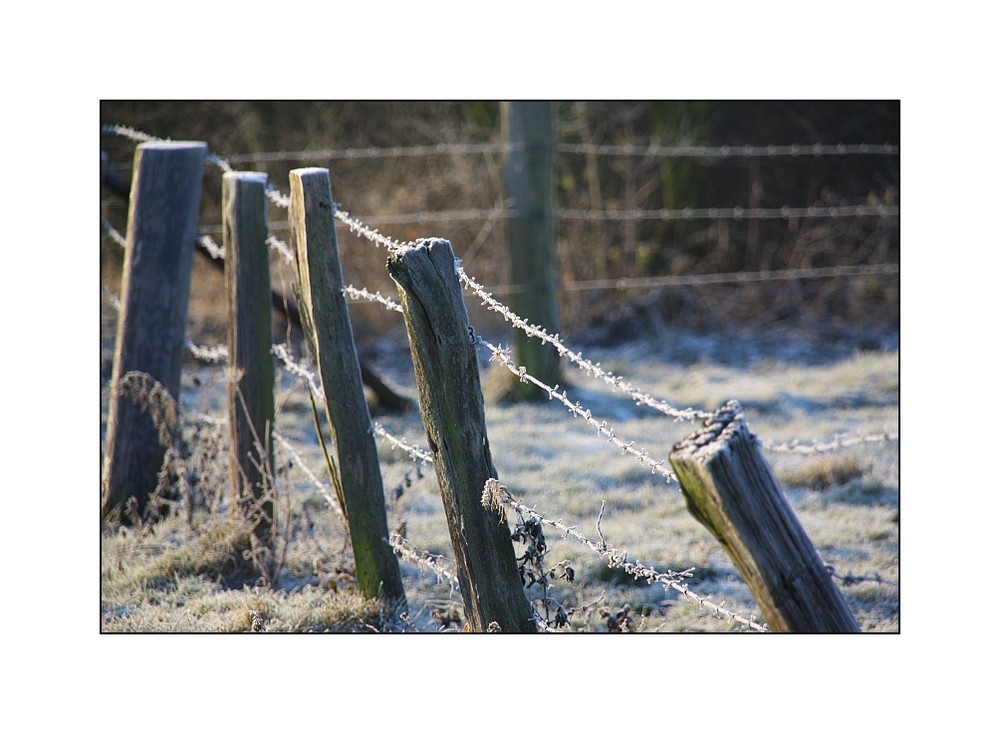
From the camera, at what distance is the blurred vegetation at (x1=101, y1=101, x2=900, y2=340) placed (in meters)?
7.32

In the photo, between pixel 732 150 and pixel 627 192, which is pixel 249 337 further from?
pixel 627 192

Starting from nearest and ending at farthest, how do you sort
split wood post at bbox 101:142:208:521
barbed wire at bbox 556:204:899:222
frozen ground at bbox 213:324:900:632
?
frozen ground at bbox 213:324:900:632, split wood post at bbox 101:142:208:521, barbed wire at bbox 556:204:899:222

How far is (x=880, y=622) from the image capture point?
10.6ft

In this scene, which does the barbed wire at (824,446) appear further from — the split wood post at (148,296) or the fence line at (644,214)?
the fence line at (644,214)

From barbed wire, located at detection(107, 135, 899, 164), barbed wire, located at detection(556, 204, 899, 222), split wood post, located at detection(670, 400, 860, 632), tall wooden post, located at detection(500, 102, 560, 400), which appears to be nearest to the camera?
split wood post, located at detection(670, 400, 860, 632)

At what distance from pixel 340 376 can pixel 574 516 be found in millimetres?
1494

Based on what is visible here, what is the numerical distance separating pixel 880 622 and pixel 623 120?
19.3ft

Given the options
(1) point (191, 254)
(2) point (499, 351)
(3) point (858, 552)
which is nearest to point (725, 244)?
(3) point (858, 552)

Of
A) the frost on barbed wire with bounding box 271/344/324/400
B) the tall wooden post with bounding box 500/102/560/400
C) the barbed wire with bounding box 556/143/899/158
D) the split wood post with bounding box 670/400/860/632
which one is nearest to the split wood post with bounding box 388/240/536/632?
the split wood post with bounding box 670/400/860/632

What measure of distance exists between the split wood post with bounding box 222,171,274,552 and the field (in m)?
0.10

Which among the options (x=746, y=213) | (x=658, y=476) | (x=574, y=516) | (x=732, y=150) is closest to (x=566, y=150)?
(x=746, y=213)

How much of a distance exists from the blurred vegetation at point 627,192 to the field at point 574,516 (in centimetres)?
100

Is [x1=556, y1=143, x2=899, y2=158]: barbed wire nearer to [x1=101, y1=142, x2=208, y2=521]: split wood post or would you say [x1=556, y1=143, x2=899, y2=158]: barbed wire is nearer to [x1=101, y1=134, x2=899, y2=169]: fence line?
[x1=101, y1=134, x2=899, y2=169]: fence line

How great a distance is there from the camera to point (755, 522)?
5.68ft
